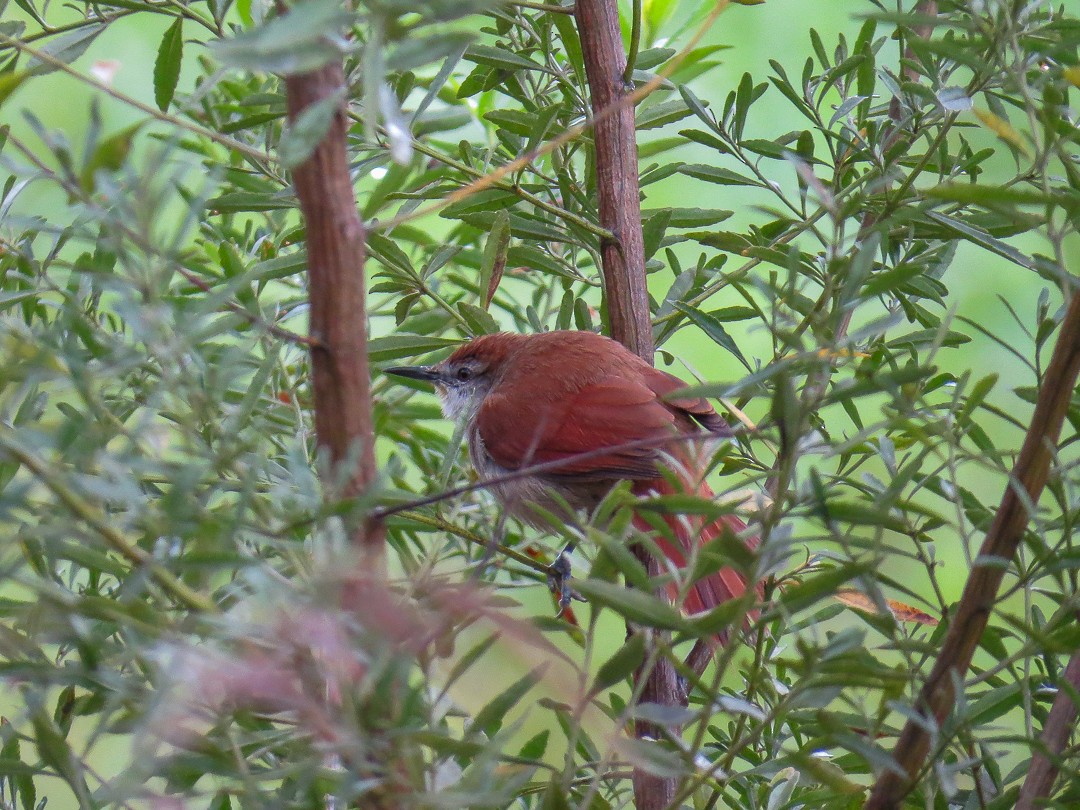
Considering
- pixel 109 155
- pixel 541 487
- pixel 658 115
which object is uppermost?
pixel 658 115

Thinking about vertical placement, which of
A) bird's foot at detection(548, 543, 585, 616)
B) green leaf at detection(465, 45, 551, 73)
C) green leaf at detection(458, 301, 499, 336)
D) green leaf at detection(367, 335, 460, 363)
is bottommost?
bird's foot at detection(548, 543, 585, 616)

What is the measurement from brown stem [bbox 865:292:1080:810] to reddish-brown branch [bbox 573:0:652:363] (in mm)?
727

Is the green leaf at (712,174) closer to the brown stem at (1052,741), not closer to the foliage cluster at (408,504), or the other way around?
the foliage cluster at (408,504)

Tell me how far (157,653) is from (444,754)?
0.24m

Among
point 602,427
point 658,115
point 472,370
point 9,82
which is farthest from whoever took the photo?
point 472,370

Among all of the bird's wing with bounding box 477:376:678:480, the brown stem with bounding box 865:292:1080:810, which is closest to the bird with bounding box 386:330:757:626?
the bird's wing with bounding box 477:376:678:480

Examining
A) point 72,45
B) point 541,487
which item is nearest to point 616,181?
point 72,45

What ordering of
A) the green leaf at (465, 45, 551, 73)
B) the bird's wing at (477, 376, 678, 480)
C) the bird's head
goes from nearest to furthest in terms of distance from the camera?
the green leaf at (465, 45, 551, 73)
the bird's wing at (477, 376, 678, 480)
the bird's head

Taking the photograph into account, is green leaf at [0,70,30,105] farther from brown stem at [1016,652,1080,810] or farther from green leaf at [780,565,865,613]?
brown stem at [1016,652,1080,810]

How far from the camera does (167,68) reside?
4.27 ft

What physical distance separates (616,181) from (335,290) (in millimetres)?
835

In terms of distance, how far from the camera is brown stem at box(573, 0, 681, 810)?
1.48m

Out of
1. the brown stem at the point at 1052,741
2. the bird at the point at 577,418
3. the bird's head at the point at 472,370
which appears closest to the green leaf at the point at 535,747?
the brown stem at the point at 1052,741

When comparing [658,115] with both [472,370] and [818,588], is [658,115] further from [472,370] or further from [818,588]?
[472,370]
